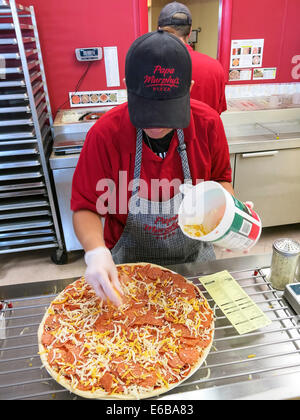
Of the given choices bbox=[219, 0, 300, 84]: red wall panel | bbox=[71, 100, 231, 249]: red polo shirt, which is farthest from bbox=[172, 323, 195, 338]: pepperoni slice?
bbox=[219, 0, 300, 84]: red wall panel

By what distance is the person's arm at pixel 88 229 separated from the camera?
1.26 metres

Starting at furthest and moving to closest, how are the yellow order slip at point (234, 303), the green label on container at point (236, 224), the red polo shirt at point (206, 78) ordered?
1. the red polo shirt at point (206, 78)
2. the yellow order slip at point (234, 303)
3. the green label on container at point (236, 224)

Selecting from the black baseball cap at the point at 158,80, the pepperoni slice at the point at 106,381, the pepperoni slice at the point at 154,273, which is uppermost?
the black baseball cap at the point at 158,80

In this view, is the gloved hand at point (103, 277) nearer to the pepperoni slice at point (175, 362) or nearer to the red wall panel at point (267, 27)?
the pepperoni slice at point (175, 362)

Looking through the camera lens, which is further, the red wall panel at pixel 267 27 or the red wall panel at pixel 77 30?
the red wall panel at pixel 267 27

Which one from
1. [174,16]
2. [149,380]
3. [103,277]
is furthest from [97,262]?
[174,16]

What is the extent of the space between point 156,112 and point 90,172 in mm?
436

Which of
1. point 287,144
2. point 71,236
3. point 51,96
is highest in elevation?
point 51,96

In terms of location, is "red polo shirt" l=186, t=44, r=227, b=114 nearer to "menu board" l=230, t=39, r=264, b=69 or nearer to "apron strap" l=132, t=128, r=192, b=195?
"menu board" l=230, t=39, r=264, b=69

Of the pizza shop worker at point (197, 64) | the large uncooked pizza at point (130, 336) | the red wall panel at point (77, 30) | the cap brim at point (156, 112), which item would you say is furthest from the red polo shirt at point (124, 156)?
the red wall panel at point (77, 30)

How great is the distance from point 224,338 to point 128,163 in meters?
0.79

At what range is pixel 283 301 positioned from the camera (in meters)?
1.27
